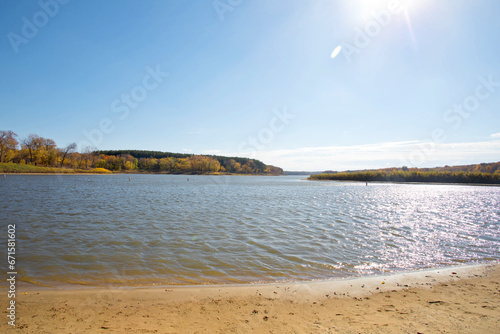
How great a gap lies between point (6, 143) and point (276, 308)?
13836 cm

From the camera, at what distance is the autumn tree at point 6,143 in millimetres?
98050

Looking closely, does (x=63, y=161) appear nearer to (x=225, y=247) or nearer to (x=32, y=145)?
(x=32, y=145)

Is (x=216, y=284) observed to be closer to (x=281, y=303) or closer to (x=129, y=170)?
(x=281, y=303)

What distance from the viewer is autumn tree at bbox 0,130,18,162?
98050 mm

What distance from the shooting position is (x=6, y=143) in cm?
9944

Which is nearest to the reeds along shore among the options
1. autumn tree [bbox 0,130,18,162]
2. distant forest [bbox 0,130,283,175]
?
distant forest [bbox 0,130,283,175]

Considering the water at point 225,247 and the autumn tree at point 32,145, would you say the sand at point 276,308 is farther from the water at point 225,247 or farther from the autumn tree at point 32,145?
the autumn tree at point 32,145

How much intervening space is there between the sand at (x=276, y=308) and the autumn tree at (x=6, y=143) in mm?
132096

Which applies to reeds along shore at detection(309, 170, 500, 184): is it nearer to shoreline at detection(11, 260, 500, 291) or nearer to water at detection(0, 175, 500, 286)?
water at detection(0, 175, 500, 286)

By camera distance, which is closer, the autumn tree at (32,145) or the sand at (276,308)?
the sand at (276,308)

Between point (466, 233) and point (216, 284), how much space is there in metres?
14.9

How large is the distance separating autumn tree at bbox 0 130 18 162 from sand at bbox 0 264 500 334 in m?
132

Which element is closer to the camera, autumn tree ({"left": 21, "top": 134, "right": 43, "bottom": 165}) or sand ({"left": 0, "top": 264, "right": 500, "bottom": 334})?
sand ({"left": 0, "top": 264, "right": 500, "bottom": 334})

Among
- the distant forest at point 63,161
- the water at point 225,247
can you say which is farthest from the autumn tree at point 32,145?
the water at point 225,247
